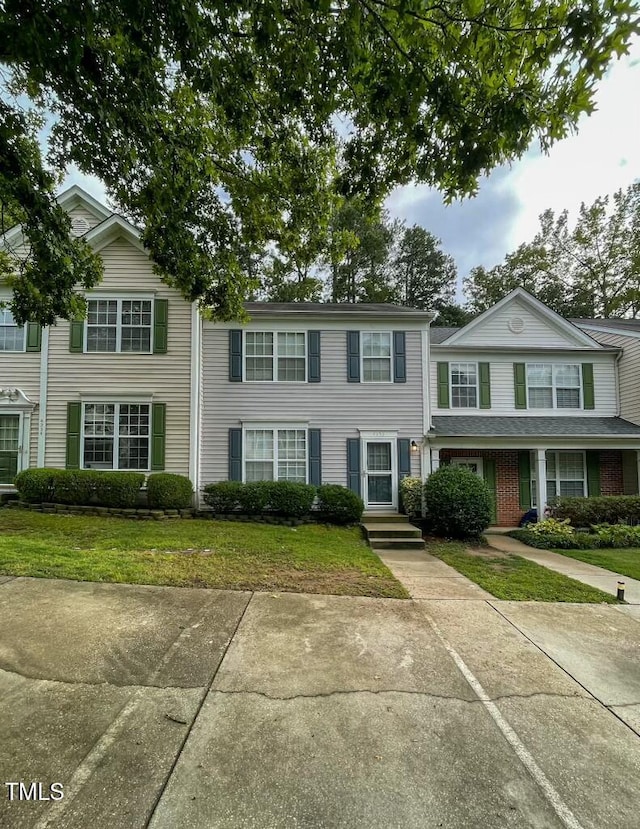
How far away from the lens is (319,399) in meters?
11.8

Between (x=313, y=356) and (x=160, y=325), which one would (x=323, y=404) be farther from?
(x=160, y=325)

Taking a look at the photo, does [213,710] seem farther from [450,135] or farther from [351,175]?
[351,175]

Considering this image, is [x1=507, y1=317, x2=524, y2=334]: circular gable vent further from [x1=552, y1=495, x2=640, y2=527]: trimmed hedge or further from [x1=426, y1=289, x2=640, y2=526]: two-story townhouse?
[x1=552, y1=495, x2=640, y2=527]: trimmed hedge

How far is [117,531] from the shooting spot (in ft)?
27.1

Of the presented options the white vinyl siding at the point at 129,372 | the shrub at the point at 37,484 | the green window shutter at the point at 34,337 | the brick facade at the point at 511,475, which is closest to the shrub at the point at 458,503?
the brick facade at the point at 511,475

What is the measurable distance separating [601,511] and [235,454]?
33.4 feet

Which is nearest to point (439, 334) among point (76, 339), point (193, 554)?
point (193, 554)

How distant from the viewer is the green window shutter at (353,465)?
11.5 metres

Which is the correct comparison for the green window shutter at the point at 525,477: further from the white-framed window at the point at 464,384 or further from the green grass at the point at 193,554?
the green grass at the point at 193,554

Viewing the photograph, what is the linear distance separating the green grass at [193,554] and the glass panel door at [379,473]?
197cm

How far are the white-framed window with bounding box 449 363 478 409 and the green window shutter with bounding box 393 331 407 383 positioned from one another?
2.04 m

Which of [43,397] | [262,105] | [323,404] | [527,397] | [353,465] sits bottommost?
[353,465]

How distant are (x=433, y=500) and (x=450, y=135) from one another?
8137 millimetres

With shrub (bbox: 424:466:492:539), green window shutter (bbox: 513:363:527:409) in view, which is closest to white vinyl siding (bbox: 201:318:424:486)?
shrub (bbox: 424:466:492:539)
